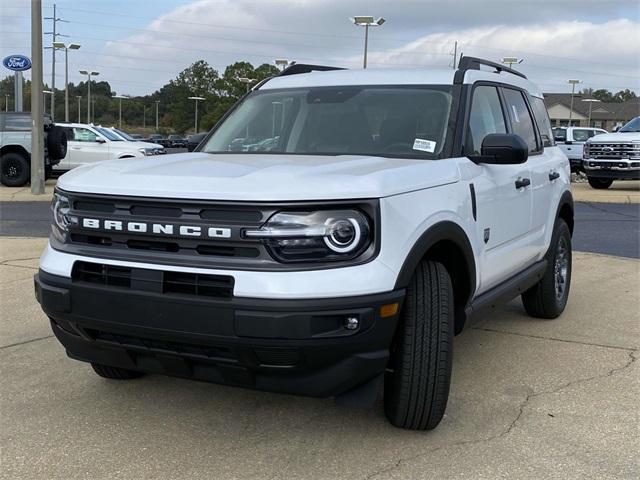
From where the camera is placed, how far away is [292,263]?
9.40 ft

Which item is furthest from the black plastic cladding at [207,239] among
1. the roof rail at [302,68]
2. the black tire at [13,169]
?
the black tire at [13,169]

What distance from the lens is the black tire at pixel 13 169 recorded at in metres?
18.3

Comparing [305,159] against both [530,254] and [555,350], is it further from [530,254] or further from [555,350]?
[555,350]

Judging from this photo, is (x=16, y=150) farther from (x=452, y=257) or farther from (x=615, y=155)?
(x=452, y=257)

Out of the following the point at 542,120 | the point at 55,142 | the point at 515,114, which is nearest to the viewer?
the point at 515,114

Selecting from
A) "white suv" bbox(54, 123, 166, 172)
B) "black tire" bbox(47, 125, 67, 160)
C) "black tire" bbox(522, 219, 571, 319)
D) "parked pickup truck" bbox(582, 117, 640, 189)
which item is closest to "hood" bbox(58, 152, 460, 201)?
"black tire" bbox(522, 219, 571, 319)

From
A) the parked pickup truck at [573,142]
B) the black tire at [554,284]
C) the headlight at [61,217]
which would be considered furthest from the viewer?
the parked pickup truck at [573,142]

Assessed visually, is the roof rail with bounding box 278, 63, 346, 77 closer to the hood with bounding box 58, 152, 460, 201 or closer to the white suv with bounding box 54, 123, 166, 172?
the hood with bounding box 58, 152, 460, 201

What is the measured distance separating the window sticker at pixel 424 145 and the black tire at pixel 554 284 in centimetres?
201

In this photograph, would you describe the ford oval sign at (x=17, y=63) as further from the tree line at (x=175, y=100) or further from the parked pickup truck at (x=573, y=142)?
the tree line at (x=175, y=100)

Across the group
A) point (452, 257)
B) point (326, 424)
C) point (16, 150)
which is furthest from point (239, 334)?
point (16, 150)

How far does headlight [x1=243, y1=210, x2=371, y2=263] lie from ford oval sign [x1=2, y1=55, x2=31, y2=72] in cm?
2209

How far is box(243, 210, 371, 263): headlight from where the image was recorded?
2.86 metres

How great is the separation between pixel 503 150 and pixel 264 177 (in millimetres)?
1509
